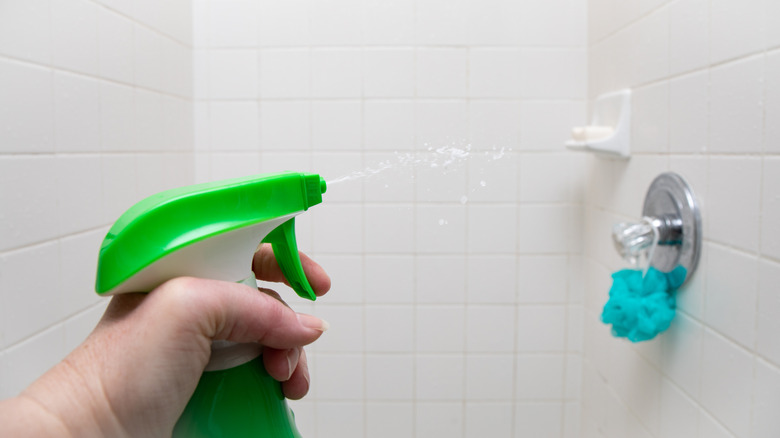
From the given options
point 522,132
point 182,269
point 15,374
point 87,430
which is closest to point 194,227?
point 182,269

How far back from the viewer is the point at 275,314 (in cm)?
41

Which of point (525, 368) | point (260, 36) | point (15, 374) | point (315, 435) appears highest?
point (260, 36)

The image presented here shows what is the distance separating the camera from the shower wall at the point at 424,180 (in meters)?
1.17

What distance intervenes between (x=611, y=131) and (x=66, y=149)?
0.85m

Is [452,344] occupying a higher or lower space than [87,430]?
lower

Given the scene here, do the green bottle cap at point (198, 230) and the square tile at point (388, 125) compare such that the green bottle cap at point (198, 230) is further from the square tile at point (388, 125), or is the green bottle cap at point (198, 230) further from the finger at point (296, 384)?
the square tile at point (388, 125)

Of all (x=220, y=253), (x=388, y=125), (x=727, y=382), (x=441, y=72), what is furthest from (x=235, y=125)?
(x=727, y=382)

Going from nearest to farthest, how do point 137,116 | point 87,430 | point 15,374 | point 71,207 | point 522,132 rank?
point 87,430, point 15,374, point 71,207, point 137,116, point 522,132

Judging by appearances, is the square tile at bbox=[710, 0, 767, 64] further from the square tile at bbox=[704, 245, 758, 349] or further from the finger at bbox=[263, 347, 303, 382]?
the finger at bbox=[263, 347, 303, 382]

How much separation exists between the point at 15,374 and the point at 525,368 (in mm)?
919

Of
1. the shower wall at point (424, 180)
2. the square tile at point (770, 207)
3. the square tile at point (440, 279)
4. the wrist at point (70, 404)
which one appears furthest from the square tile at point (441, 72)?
the wrist at point (70, 404)

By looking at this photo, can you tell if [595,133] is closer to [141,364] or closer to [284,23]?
[284,23]

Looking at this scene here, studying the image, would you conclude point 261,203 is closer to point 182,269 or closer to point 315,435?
point 182,269

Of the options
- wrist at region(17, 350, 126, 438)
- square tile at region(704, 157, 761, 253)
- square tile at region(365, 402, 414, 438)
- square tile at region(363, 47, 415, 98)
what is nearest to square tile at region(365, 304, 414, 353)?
square tile at region(365, 402, 414, 438)
